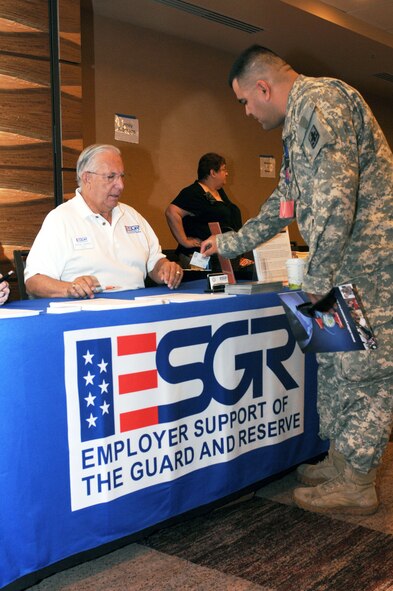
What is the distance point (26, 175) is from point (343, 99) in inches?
91.5

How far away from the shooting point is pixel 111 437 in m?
1.72

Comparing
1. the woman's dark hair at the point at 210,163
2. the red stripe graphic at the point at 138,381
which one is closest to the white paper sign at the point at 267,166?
the woman's dark hair at the point at 210,163

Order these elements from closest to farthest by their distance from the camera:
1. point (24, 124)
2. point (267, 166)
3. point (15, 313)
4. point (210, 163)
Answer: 1. point (15, 313)
2. point (24, 124)
3. point (210, 163)
4. point (267, 166)

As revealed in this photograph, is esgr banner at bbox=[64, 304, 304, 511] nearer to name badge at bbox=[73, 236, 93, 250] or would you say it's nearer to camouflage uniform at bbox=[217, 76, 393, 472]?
camouflage uniform at bbox=[217, 76, 393, 472]

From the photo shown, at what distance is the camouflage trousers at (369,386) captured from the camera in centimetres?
199

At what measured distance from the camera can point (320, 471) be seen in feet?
7.64

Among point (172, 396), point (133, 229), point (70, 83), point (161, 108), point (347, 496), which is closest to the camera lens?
point (172, 396)

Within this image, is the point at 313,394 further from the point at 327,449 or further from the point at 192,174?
the point at 192,174

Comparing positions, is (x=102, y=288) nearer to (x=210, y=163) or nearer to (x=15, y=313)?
(x=15, y=313)

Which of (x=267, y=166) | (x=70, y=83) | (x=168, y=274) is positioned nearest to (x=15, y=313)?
(x=168, y=274)

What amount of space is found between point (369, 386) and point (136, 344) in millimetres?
796

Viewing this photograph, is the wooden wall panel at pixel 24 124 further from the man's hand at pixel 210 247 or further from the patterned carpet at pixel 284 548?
the patterned carpet at pixel 284 548

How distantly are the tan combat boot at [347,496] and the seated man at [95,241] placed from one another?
39.4 inches

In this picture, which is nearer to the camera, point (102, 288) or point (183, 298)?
point (183, 298)
